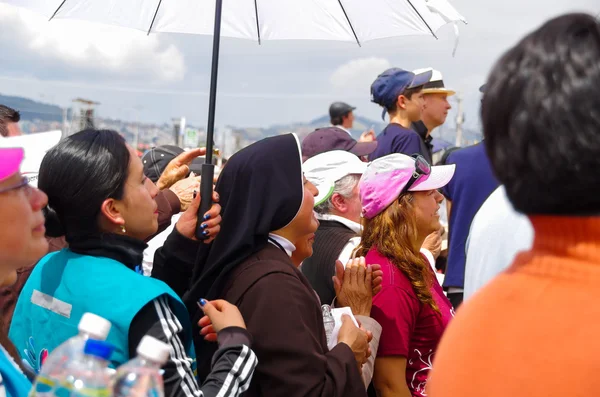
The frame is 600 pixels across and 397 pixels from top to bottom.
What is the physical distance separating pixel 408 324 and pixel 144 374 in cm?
223

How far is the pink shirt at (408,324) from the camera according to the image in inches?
134

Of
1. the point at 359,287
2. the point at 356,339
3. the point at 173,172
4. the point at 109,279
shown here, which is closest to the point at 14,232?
the point at 109,279

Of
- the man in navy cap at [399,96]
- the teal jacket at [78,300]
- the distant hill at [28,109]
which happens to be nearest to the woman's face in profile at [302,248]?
the teal jacket at [78,300]

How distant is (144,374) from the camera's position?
1425 mm

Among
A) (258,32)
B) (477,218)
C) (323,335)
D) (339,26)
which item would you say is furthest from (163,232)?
(477,218)

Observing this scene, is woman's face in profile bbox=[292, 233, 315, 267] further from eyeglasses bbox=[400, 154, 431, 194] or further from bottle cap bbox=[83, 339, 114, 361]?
bottle cap bbox=[83, 339, 114, 361]

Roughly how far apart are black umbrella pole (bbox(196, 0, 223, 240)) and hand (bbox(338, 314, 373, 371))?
0.73m

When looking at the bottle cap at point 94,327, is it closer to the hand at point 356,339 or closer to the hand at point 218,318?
the hand at point 218,318

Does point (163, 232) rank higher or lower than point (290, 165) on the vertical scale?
lower

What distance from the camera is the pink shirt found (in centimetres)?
341

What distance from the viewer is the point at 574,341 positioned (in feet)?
4.07

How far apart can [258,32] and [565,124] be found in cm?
322

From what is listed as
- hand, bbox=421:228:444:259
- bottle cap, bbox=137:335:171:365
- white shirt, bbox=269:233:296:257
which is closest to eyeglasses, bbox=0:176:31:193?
bottle cap, bbox=137:335:171:365

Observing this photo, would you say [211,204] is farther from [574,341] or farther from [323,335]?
[574,341]
